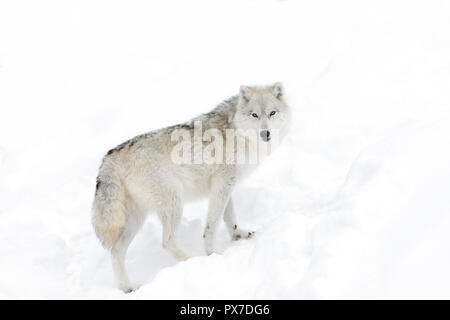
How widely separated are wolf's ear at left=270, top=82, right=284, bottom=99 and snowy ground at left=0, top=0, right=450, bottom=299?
1.24 metres

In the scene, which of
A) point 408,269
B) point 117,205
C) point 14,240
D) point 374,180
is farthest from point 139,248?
point 408,269

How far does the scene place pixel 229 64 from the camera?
388 inches

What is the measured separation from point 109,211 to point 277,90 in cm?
253

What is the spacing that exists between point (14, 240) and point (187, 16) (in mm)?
7531

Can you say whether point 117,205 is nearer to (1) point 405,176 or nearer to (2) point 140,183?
(2) point 140,183

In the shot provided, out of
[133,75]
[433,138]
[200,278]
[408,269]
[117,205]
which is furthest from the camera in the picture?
[133,75]

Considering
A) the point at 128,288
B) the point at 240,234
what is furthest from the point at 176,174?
the point at 128,288

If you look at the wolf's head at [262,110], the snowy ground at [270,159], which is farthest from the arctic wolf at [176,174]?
the snowy ground at [270,159]

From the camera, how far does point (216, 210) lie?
5547mm

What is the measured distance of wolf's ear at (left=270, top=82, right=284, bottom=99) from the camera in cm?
579

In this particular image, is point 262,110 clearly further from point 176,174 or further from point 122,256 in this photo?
point 122,256

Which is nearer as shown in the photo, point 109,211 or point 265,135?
point 109,211

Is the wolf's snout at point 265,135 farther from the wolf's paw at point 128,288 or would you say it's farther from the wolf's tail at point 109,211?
the wolf's paw at point 128,288

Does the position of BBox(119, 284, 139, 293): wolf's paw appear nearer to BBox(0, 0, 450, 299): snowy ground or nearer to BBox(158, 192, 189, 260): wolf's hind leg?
BBox(0, 0, 450, 299): snowy ground
